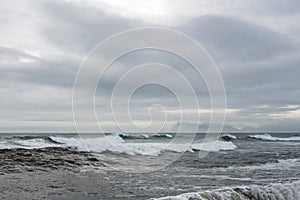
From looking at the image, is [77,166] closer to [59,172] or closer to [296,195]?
[59,172]

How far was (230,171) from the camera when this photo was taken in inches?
691

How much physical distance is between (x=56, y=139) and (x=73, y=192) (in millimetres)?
32861

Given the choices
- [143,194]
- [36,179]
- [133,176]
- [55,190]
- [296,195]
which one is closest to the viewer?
[296,195]

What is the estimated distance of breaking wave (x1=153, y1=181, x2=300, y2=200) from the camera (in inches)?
338

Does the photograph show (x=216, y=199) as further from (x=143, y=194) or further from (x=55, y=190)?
(x=55, y=190)

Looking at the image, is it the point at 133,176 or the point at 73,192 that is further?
the point at 133,176

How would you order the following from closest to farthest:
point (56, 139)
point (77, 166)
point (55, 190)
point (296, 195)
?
point (296, 195)
point (55, 190)
point (77, 166)
point (56, 139)

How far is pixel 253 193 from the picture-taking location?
934 centimetres

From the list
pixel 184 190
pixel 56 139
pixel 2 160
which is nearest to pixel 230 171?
pixel 184 190

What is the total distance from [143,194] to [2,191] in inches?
172

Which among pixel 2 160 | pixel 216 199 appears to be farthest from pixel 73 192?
pixel 2 160

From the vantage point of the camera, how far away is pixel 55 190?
40.4ft

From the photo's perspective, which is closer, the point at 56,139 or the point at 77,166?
the point at 77,166

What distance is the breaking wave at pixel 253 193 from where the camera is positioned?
28.2 feet
